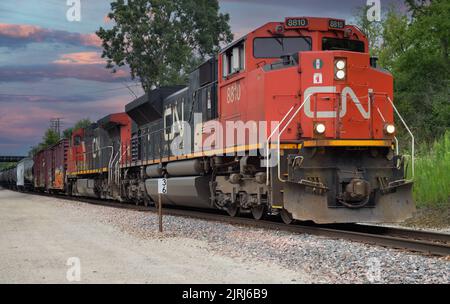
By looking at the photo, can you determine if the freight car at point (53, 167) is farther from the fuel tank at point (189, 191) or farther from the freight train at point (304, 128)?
the freight train at point (304, 128)

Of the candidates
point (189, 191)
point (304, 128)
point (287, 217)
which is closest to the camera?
point (304, 128)

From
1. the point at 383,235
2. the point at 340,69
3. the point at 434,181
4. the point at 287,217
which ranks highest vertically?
the point at 340,69

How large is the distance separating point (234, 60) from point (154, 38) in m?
37.7

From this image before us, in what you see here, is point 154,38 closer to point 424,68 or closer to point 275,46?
point 424,68

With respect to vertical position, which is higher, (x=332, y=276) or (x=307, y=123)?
(x=307, y=123)

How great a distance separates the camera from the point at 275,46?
12.2 m

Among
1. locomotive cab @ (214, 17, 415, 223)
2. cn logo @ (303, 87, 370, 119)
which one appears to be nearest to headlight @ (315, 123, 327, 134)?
locomotive cab @ (214, 17, 415, 223)

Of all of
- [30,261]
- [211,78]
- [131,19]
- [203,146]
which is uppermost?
[131,19]

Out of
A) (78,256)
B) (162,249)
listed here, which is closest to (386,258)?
(162,249)

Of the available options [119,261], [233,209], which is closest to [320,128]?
[233,209]

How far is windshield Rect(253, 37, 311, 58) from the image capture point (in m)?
12.2
